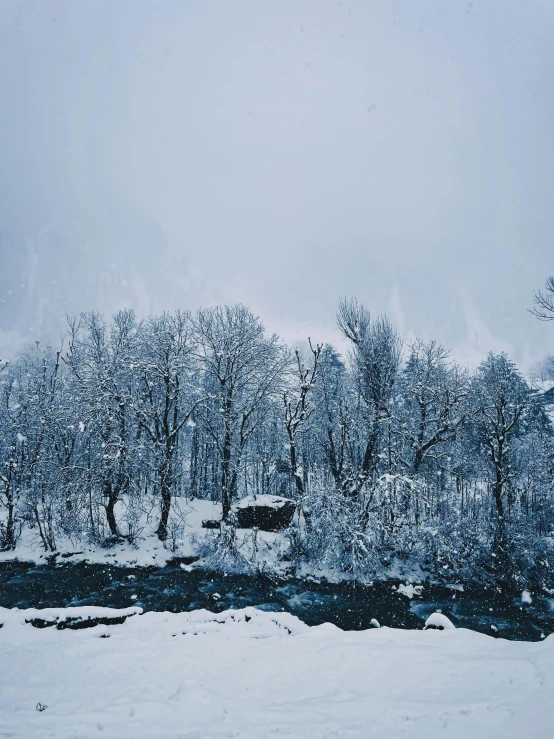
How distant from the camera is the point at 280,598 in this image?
13398 millimetres

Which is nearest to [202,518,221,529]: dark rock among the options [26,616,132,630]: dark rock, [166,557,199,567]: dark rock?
[166,557,199,567]: dark rock

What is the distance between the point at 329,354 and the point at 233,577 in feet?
79.5

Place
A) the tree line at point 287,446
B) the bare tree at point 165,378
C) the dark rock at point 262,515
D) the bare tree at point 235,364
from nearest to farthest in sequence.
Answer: the tree line at point 287,446, the bare tree at point 165,378, the dark rock at point 262,515, the bare tree at point 235,364

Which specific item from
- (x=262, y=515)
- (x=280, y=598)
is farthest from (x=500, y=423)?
(x=262, y=515)

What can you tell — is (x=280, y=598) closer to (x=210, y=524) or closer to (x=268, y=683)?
(x=210, y=524)

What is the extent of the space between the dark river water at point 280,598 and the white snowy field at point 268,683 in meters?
3.64

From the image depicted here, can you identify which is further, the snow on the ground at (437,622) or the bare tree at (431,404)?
the bare tree at (431,404)

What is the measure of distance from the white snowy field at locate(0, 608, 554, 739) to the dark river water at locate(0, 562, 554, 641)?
3.64 m

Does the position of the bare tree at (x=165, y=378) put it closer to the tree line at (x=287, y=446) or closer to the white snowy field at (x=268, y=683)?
the tree line at (x=287, y=446)

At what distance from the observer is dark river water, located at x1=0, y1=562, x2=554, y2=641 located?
11.8 meters

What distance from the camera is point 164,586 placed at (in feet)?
46.5

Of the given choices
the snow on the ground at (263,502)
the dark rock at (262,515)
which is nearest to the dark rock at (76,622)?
the dark rock at (262,515)

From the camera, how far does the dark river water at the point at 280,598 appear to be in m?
11.8

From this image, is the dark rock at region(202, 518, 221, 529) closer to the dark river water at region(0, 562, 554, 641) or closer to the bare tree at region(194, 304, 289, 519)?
the bare tree at region(194, 304, 289, 519)
